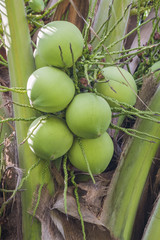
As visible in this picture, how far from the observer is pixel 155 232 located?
43.7 inches

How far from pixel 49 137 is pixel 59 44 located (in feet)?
0.97

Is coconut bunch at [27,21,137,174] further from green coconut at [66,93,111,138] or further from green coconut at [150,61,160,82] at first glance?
green coconut at [150,61,160,82]

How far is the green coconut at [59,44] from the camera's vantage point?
988 millimetres

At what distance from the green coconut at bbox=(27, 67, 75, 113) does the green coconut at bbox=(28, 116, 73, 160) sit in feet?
0.15

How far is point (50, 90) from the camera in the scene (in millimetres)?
962

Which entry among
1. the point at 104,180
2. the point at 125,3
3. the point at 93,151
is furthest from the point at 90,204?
the point at 125,3

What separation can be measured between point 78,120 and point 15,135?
1.11ft

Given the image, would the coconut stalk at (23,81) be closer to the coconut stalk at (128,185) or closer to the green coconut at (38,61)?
the green coconut at (38,61)

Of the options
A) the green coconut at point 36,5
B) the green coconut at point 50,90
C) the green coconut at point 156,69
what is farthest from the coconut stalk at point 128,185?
the green coconut at point 36,5

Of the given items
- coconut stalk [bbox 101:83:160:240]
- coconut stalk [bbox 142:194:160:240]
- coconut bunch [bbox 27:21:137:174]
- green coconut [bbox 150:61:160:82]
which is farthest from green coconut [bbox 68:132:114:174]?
green coconut [bbox 150:61:160:82]

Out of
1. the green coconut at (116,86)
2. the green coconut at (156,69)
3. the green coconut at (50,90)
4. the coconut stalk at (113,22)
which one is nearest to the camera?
the green coconut at (50,90)

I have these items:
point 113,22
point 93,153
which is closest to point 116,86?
point 93,153

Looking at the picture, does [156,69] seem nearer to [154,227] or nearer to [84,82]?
[84,82]

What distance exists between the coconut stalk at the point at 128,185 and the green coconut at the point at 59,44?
0.42 meters
